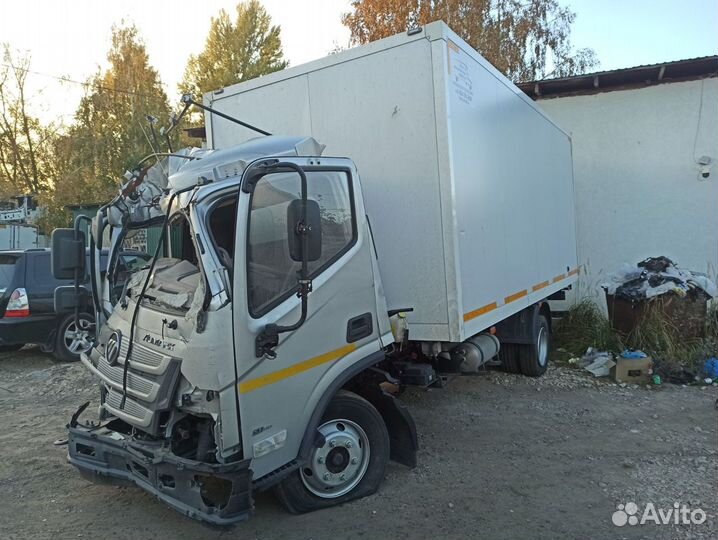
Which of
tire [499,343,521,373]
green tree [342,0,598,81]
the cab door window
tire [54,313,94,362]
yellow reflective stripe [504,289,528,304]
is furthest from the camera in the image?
green tree [342,0,598,81]

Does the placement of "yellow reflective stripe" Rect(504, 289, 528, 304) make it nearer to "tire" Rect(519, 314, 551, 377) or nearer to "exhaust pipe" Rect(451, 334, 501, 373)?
"exhaust pipe" Rect(451, 334, 501, 373)

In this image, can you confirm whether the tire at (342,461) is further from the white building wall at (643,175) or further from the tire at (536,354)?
the white building wall at (643,175)

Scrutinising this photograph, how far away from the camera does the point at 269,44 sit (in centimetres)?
2852

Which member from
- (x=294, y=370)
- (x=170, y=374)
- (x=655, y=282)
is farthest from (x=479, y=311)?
(x=655, y=282)

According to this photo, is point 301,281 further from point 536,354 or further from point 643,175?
point 643,175

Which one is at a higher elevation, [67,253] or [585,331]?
[67,253]

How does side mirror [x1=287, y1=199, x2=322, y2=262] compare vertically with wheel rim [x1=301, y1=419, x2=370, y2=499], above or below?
above

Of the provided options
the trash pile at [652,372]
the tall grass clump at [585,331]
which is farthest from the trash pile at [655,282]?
the trash pile at [652,372]

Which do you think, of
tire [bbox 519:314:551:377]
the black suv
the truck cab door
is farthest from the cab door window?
the black suv

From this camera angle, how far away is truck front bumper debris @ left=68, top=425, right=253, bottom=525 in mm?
2922

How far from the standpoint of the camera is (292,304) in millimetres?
3273

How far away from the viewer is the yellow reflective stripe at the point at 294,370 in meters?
3.08

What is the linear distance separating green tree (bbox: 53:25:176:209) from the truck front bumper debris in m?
21.6

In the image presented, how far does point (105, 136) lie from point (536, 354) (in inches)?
907
